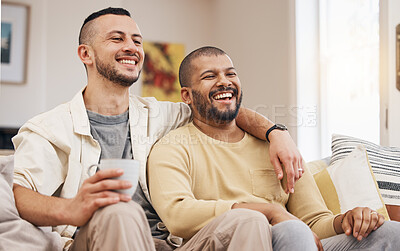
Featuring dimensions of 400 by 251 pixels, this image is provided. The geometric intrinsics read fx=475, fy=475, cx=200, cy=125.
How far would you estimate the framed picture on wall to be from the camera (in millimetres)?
4391

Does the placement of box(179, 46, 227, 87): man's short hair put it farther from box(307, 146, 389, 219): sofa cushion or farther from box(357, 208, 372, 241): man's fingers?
box(357, 208, 372, 241): man's fingers

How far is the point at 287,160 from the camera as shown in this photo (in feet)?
5.45

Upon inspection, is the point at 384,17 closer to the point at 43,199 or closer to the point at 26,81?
the point at 43,199

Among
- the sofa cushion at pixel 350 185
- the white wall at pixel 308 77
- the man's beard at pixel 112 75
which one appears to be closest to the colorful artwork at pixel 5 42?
the white wall at pixel 308 77

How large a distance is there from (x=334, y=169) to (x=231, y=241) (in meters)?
0.92

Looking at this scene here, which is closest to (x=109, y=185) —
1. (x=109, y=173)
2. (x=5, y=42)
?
(x=109, y=173)

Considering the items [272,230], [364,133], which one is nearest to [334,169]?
[272,230]

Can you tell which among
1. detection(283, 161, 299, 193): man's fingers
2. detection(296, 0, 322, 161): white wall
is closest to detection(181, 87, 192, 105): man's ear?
detection(283, 161, 299, 193): man's fingers

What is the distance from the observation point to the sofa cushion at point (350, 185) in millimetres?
1863

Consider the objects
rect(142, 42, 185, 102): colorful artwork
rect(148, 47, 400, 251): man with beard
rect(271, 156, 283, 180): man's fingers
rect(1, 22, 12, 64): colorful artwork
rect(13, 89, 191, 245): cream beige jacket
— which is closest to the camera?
rect(148, 47, 400, 251): man with beard

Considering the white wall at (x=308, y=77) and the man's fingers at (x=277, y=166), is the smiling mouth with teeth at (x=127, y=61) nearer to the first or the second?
the man's fingers at (x=277, y=166)

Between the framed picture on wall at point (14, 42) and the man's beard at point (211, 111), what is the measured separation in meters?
3.07

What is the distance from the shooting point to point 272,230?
129 centimetres

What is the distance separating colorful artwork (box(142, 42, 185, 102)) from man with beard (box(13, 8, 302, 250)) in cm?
289
